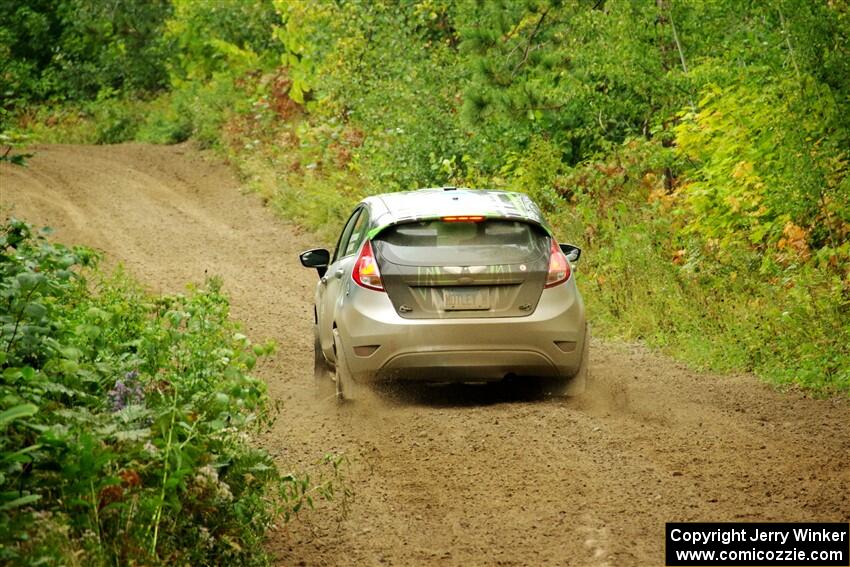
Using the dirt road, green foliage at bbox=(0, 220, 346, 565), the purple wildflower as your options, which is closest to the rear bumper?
the dirt road

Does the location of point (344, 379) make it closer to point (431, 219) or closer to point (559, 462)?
point (431, 219)

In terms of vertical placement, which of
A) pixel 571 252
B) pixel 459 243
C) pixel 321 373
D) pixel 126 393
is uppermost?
pixel 126 393

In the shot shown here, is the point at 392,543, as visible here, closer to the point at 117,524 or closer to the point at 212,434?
the point at 212,434

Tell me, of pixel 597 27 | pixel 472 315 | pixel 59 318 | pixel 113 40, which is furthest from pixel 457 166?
pixel 113 40

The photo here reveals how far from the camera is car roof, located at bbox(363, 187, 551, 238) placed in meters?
10.0

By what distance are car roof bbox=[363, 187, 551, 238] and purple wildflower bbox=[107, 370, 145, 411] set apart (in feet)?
11.3

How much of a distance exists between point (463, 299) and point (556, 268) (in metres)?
0.83

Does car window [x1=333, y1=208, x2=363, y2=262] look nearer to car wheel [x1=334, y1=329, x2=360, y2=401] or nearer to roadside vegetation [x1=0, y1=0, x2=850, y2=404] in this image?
car wheel [x1=334, y1=329, x2=360, y2=401]

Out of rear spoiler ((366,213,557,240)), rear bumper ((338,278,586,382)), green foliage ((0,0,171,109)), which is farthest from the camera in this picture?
green foliage ((0,0,171,109))

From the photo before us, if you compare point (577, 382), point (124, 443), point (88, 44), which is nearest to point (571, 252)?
point (577, 382)

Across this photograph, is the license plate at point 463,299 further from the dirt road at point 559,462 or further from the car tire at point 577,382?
the car tire at point 577,382

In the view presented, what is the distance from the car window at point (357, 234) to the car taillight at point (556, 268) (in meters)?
1.52

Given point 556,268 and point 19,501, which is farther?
point 556,268

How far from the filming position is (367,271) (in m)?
9.95
